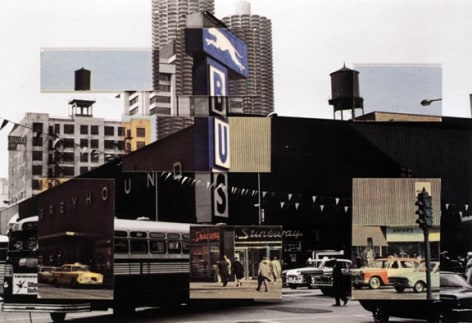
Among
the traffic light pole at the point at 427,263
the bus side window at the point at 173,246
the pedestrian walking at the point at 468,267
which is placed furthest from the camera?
the pedestrian walking at the point at 468,267

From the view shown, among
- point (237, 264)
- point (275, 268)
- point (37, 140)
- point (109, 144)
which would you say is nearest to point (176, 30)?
point (109, 144)

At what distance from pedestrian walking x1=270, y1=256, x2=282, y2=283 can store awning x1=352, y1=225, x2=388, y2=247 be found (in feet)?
2.91

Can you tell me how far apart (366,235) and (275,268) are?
3.65ft

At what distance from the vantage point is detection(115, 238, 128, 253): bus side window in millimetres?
8172

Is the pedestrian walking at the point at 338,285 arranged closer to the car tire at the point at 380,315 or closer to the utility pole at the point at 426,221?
the car tire at the point at 380,315

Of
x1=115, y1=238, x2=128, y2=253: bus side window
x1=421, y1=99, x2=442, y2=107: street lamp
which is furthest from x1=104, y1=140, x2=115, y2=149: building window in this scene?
x1=421, y1=99, x2=442, y2=107: street lamp

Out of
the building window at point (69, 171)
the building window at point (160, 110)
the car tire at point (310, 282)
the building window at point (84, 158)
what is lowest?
the car tire at point (310, 282)

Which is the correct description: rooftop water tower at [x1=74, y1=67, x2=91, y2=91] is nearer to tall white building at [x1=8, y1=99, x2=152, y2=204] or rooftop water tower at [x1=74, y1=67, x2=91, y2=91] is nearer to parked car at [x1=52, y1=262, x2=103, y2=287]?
tall white building at [x1=8, y1=99, x2=152, y2=204]

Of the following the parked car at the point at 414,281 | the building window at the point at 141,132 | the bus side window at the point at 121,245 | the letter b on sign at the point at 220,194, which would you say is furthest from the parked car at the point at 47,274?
the parked car at the point at 414,281

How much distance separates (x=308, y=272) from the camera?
839 centimetres

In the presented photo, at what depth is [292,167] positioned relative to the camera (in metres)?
8.41

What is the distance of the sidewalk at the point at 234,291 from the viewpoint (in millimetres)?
8250

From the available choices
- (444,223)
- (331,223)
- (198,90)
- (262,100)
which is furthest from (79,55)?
(444,223)

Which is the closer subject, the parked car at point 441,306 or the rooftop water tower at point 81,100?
the rooftop water tower at point 81,100
